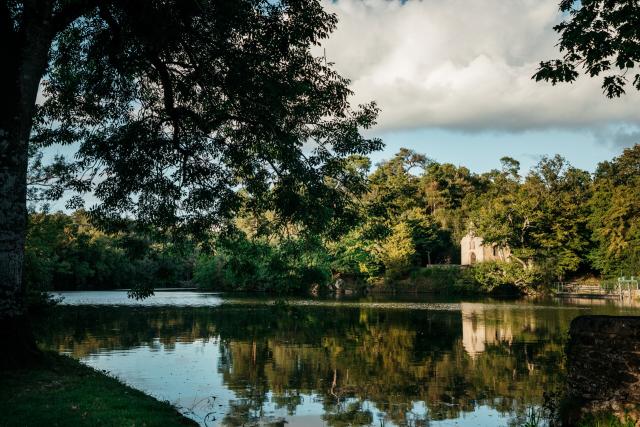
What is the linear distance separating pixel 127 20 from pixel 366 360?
12.8 metres

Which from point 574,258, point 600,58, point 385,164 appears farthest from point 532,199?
point 600,58

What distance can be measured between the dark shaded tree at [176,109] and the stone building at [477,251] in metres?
60.2

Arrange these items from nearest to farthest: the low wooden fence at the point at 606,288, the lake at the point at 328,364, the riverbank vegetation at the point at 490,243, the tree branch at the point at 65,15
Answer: the tree branch at the point at 65,15 < the lake at the point at 328,364 < the low wooden fence at the point at 606,288 < the riverbank vegetation at the point at 490,243

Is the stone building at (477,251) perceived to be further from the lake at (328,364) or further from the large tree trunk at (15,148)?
the large tree trunk at (15,148)

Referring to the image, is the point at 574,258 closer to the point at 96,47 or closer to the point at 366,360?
the point at 366,360

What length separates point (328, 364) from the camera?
18.3 meters

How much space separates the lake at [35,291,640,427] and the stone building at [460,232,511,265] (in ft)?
123

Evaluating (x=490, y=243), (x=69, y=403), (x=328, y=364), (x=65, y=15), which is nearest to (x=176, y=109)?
(x=65, y=15)

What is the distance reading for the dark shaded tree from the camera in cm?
1045

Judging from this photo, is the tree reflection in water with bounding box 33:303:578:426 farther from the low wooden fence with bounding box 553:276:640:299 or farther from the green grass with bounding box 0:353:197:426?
the low wooden fence with bounding box 553:276:640:299

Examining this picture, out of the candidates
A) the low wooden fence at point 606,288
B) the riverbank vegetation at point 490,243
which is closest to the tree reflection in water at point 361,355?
the riverbank vegetation at point 490,243

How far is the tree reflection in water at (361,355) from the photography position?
43.5ft

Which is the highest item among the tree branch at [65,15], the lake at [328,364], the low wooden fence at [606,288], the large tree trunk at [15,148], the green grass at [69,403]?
the tree branch at [65,15]

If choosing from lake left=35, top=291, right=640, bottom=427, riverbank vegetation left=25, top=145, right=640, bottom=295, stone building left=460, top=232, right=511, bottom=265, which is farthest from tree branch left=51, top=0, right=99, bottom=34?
stone building left=460, top=232, right=511, bottom=265
